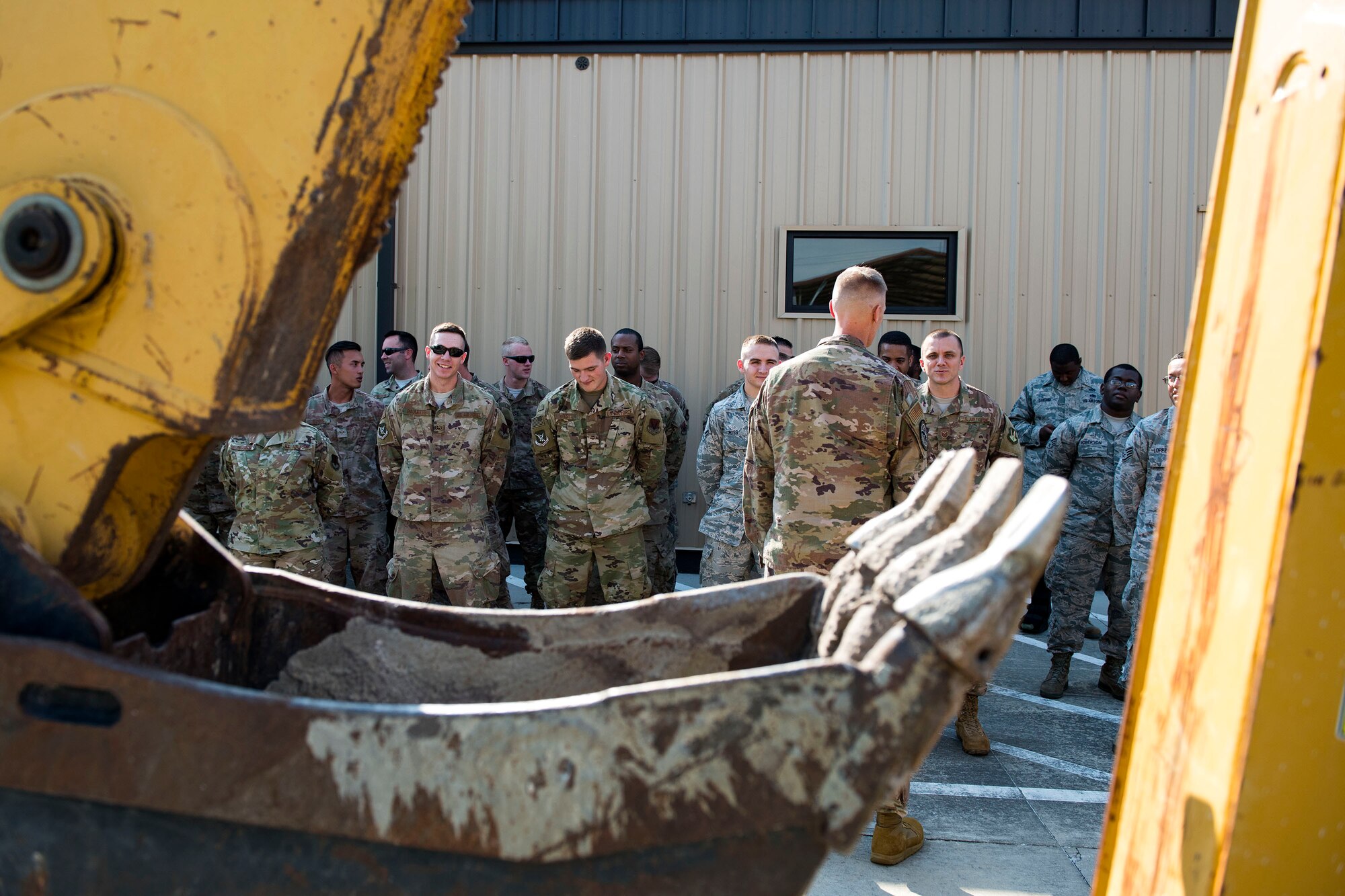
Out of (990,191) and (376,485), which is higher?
(990,191)

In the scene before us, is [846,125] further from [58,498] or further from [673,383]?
[58,498]

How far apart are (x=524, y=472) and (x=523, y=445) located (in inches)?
8.5

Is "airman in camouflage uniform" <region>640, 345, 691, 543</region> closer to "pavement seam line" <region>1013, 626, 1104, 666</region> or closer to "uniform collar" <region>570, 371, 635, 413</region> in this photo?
"uniform collar" <region>570, 371, 635, 413</region>

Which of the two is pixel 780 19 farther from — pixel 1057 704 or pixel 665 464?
pixel 1057 704

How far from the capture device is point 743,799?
123cm

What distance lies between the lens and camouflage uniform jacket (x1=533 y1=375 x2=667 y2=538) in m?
6.19

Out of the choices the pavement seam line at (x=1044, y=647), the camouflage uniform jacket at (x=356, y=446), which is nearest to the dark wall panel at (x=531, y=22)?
the camouflage uniform jacket at (x=356, y=446)

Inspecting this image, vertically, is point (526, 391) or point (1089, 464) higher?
point (526, 391)

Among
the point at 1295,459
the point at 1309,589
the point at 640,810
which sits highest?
the point at 1295,459

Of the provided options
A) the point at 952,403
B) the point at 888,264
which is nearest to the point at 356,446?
the point at 952,403

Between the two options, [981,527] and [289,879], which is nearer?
[289,879]

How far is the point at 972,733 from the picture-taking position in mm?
4652

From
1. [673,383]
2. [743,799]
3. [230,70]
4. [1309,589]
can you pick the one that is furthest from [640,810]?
[673,383]

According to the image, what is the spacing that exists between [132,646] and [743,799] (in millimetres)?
1024
